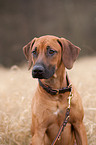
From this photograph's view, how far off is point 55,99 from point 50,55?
1.99 feet

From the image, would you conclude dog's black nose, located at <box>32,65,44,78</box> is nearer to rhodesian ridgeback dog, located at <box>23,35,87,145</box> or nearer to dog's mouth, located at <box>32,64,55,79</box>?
dog's mouth, located at <box>32,64,55,79</box>

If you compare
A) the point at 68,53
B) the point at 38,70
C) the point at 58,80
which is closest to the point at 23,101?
the point at 58,80

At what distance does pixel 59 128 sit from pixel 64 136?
0.56 ft

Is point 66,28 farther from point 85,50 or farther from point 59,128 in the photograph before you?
point 59,128

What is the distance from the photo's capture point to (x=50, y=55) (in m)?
2.78

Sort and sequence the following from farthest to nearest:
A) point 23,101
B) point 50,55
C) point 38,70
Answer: point 23,101, point 50,55, point 38,70

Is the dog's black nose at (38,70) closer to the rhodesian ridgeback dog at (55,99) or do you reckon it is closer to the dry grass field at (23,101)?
the rhodesian ridgeback dog at (55,99)

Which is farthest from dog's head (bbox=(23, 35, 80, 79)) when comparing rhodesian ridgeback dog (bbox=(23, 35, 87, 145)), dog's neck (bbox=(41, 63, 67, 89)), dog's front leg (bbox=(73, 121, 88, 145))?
dog's front leg (bbox=(73, 121, 88, 145))

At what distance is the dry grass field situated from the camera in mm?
3955

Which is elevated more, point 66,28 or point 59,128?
point 66,28

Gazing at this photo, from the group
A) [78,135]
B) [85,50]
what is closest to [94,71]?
[85,50]

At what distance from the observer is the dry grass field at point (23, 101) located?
3.96m

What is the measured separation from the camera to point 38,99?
114 inches

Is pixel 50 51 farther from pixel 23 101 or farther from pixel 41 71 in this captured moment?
pixel 23 101
